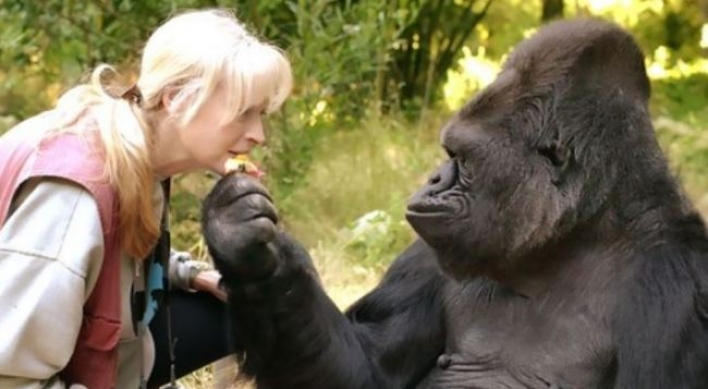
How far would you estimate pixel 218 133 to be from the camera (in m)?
3.03

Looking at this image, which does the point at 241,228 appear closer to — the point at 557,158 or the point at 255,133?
the point at 255,133

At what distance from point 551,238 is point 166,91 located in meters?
0.84

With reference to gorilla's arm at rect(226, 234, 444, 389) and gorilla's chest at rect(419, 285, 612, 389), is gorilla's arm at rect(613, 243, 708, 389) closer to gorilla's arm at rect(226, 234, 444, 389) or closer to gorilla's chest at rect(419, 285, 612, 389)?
gorilla's chest at rect(419, 285, 612, 389)

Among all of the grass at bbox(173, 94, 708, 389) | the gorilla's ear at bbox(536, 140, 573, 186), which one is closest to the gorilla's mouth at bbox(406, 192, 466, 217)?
the gorilla's ear at bbox(536, 140, 573, 186)

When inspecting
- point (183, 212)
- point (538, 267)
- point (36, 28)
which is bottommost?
point (183, 212)

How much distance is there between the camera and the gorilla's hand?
9.81 ft

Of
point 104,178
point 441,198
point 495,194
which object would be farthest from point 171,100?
point 495,194

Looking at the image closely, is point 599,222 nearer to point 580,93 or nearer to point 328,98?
point 580,93

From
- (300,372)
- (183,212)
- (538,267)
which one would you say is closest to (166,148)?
(300,372)

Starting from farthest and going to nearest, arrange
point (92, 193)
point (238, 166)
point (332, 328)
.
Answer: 1. point (332, 328)
2. point (238, 166)
3. point (92, 193)

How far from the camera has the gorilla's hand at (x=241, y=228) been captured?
9.81 ft

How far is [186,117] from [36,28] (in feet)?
9.70

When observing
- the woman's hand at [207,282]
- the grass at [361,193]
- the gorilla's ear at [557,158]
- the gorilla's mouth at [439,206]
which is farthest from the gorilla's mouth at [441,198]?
the grass at [361,193]

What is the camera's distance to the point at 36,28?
5789 millimetres
